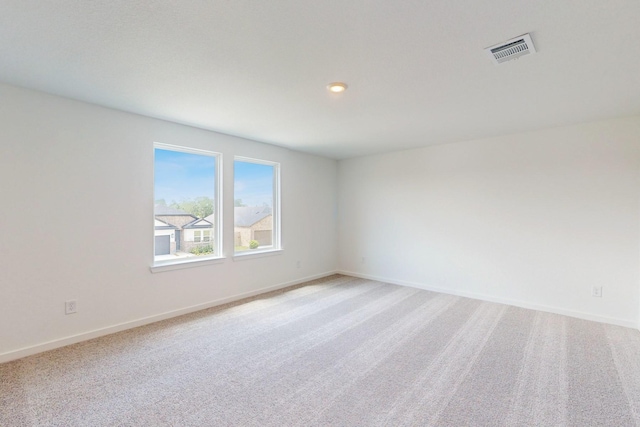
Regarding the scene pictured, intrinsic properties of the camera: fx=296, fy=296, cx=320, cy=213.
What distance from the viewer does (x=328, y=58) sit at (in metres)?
2.03

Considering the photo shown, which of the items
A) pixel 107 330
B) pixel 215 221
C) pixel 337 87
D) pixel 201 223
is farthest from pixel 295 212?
pixel 107 330

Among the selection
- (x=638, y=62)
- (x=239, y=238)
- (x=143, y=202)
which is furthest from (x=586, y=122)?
(x=143, y=202)

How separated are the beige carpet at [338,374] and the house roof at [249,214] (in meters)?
1.38

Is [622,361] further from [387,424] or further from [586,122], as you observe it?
[586,122]

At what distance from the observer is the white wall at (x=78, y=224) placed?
8.21ft

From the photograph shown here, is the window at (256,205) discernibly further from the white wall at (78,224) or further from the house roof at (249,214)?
the white wall at (78,224)

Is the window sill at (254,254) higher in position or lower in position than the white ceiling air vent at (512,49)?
lower

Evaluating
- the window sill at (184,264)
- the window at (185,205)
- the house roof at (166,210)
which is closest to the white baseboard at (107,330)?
the window sill at (184,264)

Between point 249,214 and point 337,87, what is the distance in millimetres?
2578

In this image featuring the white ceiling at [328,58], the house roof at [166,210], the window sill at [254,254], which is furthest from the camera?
the window sill at [254,254]

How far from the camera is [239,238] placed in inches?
170

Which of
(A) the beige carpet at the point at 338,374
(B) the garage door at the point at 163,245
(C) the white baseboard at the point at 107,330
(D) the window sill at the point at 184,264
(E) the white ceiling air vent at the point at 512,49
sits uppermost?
(E) the white ceiling air vent at the point at 512,49

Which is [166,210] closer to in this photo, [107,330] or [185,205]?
[185,205]

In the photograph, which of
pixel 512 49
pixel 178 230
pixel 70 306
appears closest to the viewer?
pixel 512 49
